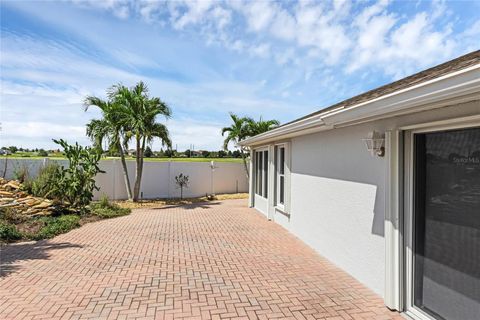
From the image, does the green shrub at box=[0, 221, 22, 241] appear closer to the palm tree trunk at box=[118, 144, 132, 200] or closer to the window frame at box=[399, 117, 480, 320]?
the palm tree trunk at box=[118, 144, 132, 200]

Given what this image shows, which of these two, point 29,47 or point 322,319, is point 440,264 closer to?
point 322,319

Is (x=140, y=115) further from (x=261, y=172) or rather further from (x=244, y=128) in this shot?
(x=244, y=128)

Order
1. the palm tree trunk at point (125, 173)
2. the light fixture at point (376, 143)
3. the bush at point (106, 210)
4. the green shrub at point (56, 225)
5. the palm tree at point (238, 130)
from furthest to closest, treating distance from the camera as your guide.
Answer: the palm tree at point (238, 130) → the palm tree trunk at point (125, 173) → the bush at point (106, 210) → the green shrub at point (56, 225) → the light fixture at point (376, 143)

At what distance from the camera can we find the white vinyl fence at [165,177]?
15.6 meters

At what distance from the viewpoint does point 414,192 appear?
4207mm

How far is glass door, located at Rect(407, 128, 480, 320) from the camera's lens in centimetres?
339

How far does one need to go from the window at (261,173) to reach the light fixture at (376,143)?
8401 millimetres

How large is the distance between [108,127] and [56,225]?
6.97m

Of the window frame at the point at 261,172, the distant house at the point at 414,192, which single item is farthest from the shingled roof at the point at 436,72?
the window frame at the point at 261,172

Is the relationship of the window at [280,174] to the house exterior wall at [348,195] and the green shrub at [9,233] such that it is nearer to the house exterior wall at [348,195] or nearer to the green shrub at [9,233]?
the house exterior wall at [348,195]

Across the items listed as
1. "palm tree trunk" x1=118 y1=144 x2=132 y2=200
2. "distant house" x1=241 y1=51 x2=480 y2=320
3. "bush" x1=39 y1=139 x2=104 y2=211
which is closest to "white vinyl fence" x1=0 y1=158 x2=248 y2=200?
"palm tree trunk" x1=118 y1=144 x2=132 y2=200

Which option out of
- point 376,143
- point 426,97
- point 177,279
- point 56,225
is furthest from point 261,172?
point 426,97

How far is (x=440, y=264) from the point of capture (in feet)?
12.4

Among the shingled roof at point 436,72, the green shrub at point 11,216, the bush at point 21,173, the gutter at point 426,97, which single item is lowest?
the green shrub at point 11,216
